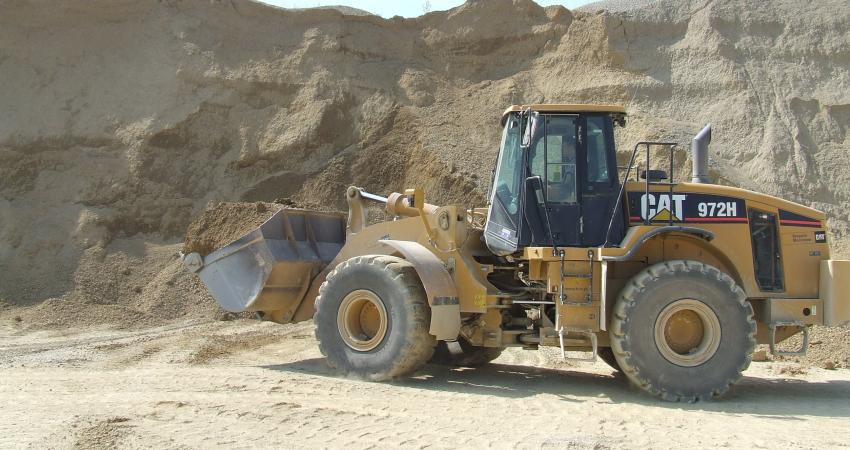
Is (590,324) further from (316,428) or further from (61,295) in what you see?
(61,295)

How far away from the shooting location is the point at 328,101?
1978 centimetres

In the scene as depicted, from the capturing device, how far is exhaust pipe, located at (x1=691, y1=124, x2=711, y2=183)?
7.55m

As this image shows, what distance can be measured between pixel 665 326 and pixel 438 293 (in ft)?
6.74

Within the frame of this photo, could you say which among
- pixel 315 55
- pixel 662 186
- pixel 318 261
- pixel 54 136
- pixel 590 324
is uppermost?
pixel 315 55

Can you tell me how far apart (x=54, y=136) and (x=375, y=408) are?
617 inches

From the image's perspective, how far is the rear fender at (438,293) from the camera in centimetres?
724

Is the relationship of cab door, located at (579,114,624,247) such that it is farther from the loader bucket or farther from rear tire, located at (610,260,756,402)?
the loader bucket

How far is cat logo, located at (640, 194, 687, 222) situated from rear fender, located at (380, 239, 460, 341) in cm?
194

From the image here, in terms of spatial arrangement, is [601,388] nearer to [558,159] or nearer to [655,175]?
[655,175]

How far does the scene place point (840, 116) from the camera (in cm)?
1808

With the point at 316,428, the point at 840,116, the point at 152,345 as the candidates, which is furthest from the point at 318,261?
the point at 840,116

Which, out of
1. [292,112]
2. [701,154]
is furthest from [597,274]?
[292,112]

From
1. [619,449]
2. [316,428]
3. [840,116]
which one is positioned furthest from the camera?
[840,116]

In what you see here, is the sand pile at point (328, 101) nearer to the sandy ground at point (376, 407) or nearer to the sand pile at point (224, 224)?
the sand pile at point (224, 224)
